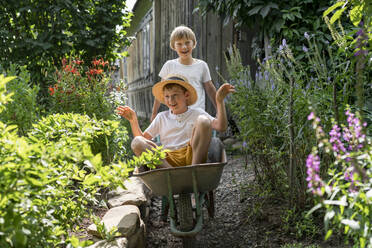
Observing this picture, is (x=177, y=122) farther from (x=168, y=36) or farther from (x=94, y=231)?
(x=168, y=36)

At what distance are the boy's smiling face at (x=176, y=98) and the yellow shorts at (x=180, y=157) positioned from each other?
1.11ft

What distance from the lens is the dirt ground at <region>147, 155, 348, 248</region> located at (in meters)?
2.38

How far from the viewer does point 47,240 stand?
1420 mm

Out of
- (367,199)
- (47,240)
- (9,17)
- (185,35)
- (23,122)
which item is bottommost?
(47,240)

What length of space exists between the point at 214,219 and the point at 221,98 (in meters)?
1.08

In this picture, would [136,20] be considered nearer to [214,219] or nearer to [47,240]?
[214,219]

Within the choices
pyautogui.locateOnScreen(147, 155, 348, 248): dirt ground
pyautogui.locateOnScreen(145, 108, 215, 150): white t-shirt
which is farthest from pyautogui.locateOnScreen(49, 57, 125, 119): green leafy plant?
pyautogui.locateOnScreen(147, 155, 348, 248): dirt ground

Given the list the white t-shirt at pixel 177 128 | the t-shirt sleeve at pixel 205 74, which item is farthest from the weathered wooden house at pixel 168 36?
the white t-shirt at pixel 177 128

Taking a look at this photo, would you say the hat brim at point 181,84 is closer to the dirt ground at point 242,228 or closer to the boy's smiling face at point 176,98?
the boy's smiling face at point 176,98

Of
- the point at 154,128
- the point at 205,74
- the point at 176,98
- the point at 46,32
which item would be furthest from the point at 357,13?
the point at 46,32

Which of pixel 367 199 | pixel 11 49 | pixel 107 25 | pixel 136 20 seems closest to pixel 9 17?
pixel 11 49

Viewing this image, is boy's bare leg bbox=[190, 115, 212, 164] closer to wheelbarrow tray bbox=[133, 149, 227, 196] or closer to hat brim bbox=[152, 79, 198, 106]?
wheelbarrow tray bbox=[133, 149, 227, 196]

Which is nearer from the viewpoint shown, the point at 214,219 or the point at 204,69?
the point at 214,219

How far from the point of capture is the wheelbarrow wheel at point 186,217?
235cm
